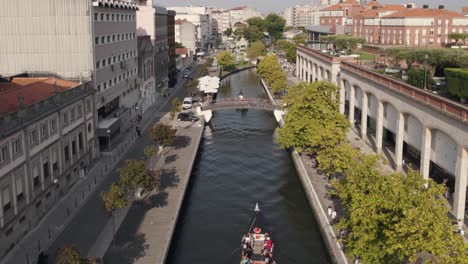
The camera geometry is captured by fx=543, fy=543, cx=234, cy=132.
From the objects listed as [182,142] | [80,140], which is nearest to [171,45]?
[182,142]

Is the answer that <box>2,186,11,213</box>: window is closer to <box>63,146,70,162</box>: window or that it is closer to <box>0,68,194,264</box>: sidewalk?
<box>0,68,194,264</box>: sidewalk

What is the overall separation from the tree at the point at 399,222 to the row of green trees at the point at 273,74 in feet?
232

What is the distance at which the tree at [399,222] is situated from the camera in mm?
24406

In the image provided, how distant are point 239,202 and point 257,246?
11.3 meters

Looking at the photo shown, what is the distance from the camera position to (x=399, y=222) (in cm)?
2597

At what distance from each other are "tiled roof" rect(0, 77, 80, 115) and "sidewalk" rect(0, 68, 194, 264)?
26.5ft

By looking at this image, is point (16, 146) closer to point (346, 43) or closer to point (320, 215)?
point (320, 215)

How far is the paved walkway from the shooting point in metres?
33.8

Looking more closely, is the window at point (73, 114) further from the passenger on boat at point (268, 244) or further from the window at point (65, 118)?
the passenger on boat at point (268, 244)

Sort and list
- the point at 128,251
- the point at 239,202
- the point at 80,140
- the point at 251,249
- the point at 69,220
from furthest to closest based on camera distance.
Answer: the point at 80,140
the point at 239,202
the point at 69,220
the point at 251,249
the point at 128,251

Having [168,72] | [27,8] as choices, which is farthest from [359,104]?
[168,72]

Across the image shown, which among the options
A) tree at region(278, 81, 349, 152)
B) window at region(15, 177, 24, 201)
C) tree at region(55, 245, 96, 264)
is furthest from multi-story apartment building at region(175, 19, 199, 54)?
tree at region(55, 245, 96, 264)

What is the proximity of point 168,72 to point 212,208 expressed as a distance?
68.7 meters

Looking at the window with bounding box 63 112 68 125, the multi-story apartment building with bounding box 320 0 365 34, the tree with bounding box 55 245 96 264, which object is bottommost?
the tree with bounding box 55 245 96 264
